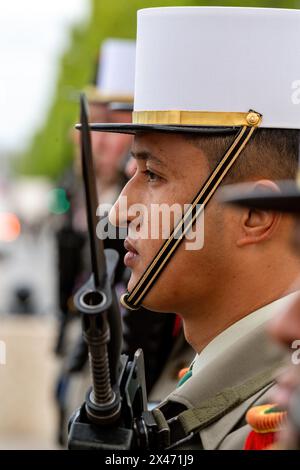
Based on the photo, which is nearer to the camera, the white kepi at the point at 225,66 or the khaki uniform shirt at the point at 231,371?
the khaki uniform shirt at the point at 231,371

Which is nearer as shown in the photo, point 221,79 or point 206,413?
point 206,413

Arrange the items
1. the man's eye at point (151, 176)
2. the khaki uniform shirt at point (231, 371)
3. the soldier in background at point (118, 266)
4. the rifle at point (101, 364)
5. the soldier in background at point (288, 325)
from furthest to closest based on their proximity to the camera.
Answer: the soldier in background at point (118, 266)
the man's eye at point (151, 176)
the khaki uniform shirt at point (231, 371)
the rifle at point (101, 364)
the soldier in background at point (288, 325)

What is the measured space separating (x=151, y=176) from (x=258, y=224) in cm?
27

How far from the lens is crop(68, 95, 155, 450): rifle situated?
6.95 feet

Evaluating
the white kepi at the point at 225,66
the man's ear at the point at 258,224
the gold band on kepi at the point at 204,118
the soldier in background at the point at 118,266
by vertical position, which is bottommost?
the soldier in background at the point at 118,266

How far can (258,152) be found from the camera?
8.29 ft

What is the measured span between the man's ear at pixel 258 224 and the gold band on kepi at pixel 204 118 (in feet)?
0.46

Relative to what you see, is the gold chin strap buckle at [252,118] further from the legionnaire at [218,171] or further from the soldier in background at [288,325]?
the soldier in background at [288,325]

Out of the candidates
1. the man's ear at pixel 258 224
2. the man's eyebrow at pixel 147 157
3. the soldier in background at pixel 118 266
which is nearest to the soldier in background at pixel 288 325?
the man's ear at pixel 258 224

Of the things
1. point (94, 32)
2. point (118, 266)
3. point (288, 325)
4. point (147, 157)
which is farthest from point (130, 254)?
point (94, 32)

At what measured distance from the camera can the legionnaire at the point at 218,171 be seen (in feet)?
8.17

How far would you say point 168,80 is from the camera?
257cm

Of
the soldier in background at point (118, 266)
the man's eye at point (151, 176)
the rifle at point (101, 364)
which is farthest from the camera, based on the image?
the soldier in background at point (118, 266)

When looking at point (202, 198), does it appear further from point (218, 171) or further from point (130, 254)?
point (130, 254)
